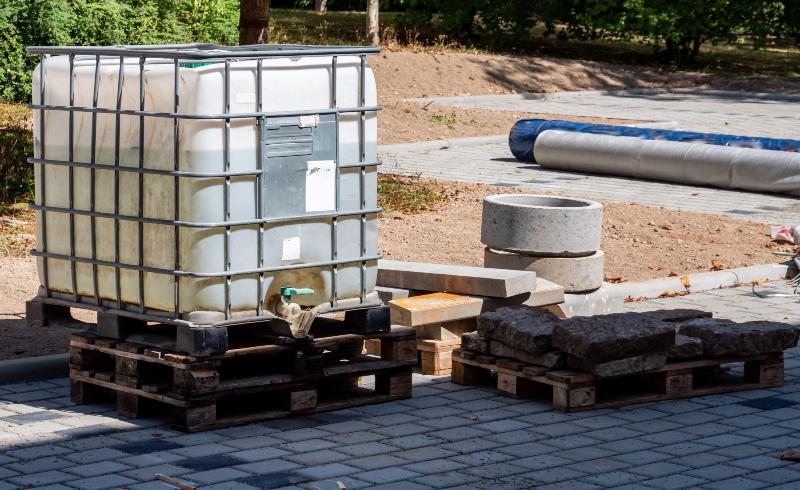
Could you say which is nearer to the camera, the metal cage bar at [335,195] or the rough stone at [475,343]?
the metal cage bar at [335,195]

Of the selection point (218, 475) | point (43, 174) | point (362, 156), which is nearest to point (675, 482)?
point (218, 475)

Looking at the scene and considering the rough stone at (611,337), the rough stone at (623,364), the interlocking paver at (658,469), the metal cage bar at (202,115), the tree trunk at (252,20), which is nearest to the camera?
the interlocking paver at (658,469)

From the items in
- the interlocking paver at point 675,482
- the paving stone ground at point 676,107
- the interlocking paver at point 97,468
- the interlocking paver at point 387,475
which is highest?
the paving stone ground at point 676,107

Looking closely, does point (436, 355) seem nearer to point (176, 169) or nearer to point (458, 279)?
point (458, 279)

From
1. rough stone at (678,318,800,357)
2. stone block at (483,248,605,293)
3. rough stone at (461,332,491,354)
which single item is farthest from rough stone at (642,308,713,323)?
stone block at (483,248,605,293)

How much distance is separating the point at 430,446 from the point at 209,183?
1889mm

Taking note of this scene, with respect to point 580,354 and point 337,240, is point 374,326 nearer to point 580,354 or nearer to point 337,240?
point 337,240

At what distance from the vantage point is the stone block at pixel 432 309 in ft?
29.0

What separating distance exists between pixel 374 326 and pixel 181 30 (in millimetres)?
17465

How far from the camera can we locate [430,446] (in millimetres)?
7352

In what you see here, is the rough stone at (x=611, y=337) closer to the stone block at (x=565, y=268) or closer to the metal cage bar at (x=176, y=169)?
the stone block at (x=565, y=268)

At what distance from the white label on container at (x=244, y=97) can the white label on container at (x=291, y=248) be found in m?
0.83

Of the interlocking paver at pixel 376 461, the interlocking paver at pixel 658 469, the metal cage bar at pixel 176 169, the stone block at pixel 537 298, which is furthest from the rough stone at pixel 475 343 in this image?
the metal cage bar at pixel 176 169

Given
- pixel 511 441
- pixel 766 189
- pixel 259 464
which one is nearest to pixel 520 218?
pixel 511 441
